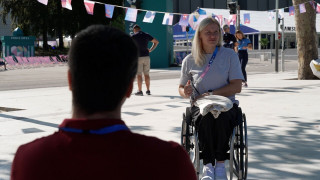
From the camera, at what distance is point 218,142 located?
13.7ft

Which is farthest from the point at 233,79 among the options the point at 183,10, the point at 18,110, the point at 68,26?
the point at 183,10

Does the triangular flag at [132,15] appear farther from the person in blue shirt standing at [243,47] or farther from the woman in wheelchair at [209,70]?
the woman in wheelchair at [209,70]

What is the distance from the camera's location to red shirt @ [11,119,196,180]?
1.33m

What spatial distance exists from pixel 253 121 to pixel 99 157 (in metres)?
6.55

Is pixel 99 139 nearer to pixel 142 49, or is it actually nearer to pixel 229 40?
pixel 142 49

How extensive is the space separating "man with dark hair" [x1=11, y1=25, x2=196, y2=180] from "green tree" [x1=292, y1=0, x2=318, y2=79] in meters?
14.8

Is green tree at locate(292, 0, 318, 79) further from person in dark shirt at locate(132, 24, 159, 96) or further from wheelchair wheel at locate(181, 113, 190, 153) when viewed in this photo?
wheelchair wheel at locate(181, 113, 190, 153)

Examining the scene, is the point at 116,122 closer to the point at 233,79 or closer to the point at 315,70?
the point at 233,79

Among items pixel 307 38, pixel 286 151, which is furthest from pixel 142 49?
pixel 286 151

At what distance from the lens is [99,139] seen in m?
1.35

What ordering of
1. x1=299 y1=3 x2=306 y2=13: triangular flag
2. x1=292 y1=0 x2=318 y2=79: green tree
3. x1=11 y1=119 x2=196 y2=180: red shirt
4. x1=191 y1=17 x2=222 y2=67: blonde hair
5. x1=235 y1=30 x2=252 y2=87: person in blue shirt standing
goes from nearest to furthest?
1. x1=11 y1=119 x2=196 y2=180: red shirt
2. x1=191 y1=17 x2=222 y2=67: blonde hair
3. x1=235 y1=30 x2=252 y2=87: person in blue shirt standing
4. x1=299 y1=3 x2=306 y2=13: triangular flag
5. x1=292 y1=0 x2=318 y2=79: green tree

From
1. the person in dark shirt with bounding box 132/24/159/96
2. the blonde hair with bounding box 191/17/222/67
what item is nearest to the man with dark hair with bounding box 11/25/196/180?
the blonde hair with bounding box 191/17/222/67

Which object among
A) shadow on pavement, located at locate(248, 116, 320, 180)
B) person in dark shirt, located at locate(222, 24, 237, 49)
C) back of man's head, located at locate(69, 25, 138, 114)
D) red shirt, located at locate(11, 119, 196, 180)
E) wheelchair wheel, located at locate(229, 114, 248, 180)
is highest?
person in dark shirt, located at locate(222, 24, 237, 49)

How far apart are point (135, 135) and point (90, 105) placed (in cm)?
15
